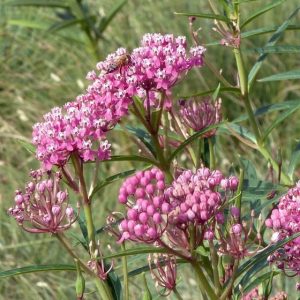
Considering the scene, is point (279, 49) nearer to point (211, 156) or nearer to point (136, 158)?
point (211, 156)

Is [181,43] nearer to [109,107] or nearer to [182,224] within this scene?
[109,107]

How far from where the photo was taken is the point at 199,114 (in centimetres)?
203

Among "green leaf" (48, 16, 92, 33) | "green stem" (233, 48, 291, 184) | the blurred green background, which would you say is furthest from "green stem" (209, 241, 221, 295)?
the blurred green background

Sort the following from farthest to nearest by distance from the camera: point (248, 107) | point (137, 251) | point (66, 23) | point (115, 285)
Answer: point (66, 23)
point (248, 107)
point (115, 285)
point (137, 251)

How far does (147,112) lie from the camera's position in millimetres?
1845

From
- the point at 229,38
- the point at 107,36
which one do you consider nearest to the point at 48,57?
the point at 107,36

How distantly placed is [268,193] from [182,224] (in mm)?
415

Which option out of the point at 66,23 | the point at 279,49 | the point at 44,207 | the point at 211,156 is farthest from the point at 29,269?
the point at 66,23

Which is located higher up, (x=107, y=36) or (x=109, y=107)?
(x=107, y=36)

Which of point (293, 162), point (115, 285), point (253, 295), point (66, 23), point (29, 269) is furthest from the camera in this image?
point (66, 23)

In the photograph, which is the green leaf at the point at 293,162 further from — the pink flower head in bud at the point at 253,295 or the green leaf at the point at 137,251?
the green leaf at the point at 137,251

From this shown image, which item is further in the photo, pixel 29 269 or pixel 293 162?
pixel 293 162

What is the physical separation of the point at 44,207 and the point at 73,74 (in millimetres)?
5337

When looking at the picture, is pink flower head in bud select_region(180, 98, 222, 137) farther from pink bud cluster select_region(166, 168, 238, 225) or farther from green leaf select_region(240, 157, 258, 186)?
pink bud cluster select_region(166, 168, 238, 225)
